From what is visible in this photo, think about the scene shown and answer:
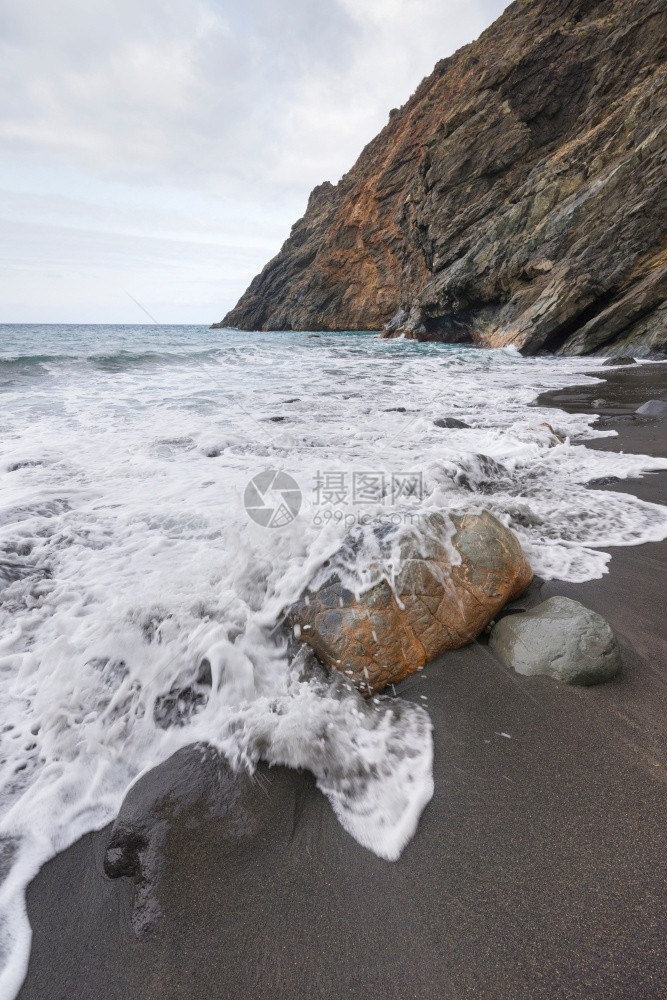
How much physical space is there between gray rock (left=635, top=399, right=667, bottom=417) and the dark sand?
229 inches

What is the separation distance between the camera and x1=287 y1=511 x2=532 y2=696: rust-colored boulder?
1.99 m

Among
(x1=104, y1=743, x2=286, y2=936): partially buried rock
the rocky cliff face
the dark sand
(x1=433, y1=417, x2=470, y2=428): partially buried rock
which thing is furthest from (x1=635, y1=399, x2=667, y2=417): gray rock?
the rocky cliff face

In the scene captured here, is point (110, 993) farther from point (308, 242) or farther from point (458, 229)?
point (308, 242)

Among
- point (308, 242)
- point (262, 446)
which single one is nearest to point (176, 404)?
point (262, 446)

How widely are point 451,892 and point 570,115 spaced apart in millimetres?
29484

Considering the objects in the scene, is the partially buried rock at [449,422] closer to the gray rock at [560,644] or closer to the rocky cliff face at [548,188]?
the gray rock at [560,644]

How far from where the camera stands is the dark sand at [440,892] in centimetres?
105

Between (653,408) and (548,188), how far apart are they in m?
16.5

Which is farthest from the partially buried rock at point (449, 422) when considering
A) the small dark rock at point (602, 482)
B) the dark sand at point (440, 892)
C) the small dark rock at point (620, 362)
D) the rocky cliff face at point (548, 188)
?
the rocky cliff face at point (548, 188)

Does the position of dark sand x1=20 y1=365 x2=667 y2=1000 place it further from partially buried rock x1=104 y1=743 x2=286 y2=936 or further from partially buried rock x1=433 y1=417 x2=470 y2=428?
partially buried rock x1=433 y1=417 x2=470 y2=428

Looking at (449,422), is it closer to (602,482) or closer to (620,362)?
(602,482)

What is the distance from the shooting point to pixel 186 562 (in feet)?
9.27

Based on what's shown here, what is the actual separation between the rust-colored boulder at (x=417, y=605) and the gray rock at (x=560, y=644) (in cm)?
16

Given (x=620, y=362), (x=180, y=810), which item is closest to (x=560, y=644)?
(x=180, y=810)
